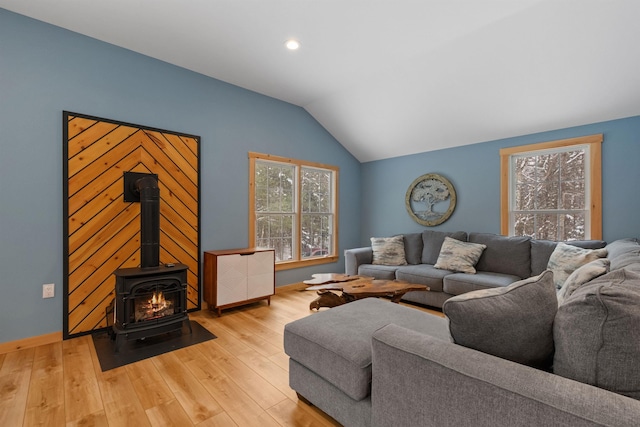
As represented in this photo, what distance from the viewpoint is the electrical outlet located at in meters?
2.66

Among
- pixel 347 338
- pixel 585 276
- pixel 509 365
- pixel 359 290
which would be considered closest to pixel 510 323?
pixel 509 365

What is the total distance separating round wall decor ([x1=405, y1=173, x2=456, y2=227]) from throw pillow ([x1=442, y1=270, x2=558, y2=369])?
3.56 metres

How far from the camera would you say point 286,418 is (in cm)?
170

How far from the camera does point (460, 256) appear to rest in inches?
148

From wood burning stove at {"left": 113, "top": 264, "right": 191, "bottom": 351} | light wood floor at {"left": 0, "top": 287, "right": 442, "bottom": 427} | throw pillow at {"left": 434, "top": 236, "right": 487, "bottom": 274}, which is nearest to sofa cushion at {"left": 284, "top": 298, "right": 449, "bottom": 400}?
light wood floor at {"left": 0, "top": 287, "right": 442, "bottom": 427}

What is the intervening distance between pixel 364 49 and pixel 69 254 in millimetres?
3606

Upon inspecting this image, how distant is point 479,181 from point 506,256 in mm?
1164

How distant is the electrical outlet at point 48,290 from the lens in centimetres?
266

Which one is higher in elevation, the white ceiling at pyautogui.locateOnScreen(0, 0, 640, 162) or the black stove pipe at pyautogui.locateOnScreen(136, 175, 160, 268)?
the white ceiling at pyautogui.locateOnScreen(0, 0, 640, 162)

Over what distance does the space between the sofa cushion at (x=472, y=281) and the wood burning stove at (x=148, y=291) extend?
9.66ft

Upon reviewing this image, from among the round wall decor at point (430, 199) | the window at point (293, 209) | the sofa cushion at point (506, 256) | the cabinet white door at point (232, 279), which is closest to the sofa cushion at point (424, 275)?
the sofa cushion at point (506, 256)

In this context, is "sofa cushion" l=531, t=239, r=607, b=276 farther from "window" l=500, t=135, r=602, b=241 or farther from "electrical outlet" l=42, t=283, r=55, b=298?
"electrical outlet" l=42, t=283, r=55, b=298

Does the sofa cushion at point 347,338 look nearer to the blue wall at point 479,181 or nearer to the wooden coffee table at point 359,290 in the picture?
the wooden coffee table at point 359,290

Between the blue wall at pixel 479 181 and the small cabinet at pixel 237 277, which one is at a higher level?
the blue wall at pixel 479 181
